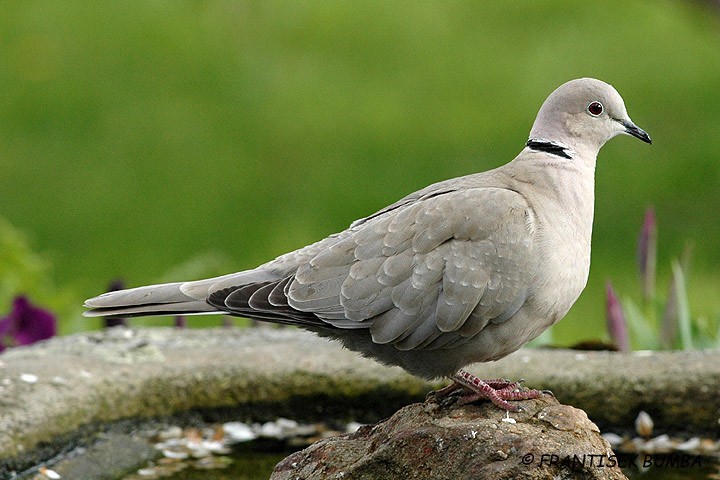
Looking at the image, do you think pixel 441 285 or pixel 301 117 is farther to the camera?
pixel 301 117

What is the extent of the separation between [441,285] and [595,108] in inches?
34.7

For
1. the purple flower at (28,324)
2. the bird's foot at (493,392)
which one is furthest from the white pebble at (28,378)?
the bird's foot at (493,392)

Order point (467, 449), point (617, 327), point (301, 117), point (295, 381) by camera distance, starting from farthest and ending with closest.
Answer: point (301, 117) < point (617, 327) < point (295, 381) < point (467, 449)

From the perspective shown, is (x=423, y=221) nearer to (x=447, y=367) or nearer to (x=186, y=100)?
(x=447, y=367)

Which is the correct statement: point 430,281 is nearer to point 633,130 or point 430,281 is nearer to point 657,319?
point 633,130

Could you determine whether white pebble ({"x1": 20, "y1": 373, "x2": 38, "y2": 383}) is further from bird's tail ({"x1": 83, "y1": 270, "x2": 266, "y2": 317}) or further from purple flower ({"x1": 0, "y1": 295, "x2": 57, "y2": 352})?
purple flower ({"x1": 0, "y1": 295, "x2": 57, "y2": 352})

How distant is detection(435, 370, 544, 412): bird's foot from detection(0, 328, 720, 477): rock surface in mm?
955

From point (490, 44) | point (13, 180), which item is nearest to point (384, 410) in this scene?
point (13, 180)

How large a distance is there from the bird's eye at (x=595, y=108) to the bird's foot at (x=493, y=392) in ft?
3.27

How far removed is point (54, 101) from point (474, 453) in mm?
7151

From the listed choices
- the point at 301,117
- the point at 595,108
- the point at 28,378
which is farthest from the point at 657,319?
the point at 301,117

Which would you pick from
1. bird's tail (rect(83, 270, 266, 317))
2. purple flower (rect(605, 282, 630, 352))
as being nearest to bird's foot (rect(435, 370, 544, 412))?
bird's tail (rect(83, 270, 266, 317))

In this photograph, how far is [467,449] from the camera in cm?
317

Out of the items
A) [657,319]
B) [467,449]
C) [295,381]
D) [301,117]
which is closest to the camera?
[467,449]
